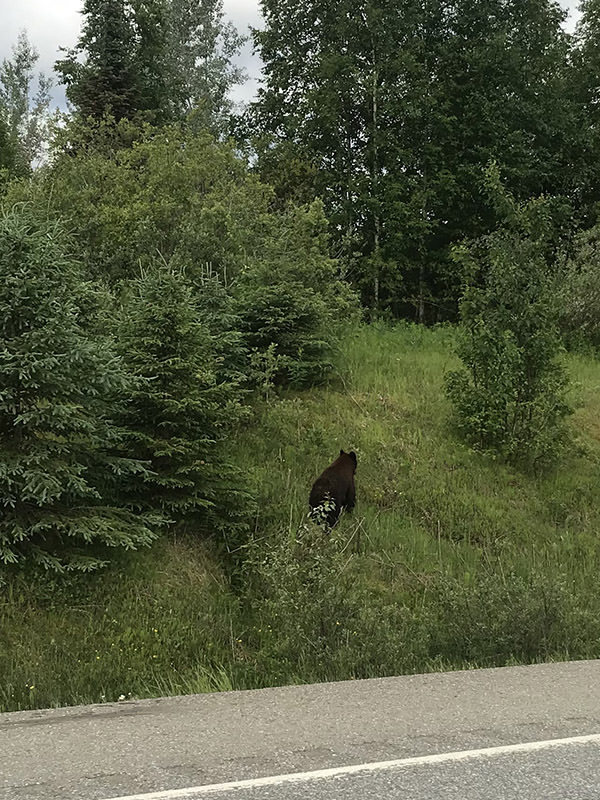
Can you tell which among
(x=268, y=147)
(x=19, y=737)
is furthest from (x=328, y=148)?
(x=19, y=737)

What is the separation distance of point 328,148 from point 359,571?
25.7 m

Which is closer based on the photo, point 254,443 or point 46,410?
point 46,410

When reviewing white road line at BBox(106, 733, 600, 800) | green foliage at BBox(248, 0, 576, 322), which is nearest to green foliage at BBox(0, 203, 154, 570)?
white road line at BBox(106, 733, 600, 800)

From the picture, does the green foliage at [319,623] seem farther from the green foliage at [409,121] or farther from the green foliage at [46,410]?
the green foliage at [409,121]

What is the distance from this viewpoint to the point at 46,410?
810 centimetres

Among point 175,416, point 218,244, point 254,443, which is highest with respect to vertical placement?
point 218,244

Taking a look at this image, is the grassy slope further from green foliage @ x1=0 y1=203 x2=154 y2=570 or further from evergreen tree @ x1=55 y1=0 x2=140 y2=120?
evergreen tree @ x1=55 y1=0 x2=140 y2=120

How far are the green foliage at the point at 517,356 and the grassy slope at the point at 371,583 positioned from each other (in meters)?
0.56

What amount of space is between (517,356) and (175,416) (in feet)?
21.3

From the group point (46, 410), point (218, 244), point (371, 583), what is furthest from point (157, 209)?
point (371, 583)

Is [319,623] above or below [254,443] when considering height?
below

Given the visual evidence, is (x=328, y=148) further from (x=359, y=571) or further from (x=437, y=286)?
(x=359, y=571)

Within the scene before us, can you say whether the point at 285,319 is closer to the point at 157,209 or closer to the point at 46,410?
the point at 157,209

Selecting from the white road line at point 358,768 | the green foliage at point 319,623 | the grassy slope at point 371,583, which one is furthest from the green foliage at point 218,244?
the white road line at point 358,768
